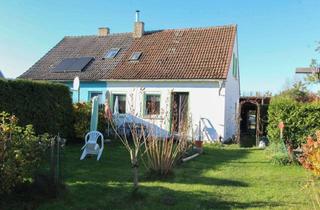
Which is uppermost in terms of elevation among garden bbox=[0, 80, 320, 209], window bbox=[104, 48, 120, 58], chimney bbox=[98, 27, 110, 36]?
chimney bbox=[98, 27, 110, 36]

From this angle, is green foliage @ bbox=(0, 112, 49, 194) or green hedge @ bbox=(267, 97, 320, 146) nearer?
green foliage @ bbox=(0, 112, 49, 194)

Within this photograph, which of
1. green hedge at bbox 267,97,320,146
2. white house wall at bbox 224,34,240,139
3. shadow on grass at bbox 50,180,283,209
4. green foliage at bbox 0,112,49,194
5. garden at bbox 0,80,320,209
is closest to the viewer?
green foliage at bbox 0,112,49,194

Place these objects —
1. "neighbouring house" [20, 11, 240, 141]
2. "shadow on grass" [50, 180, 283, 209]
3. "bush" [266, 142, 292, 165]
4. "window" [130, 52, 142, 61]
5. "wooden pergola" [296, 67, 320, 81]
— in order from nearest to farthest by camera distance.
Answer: "shadow on grass" [50, 180, 283, 209]
"bush" [266, 142, 292, 165]
"wooden pergola" [296, 67, 320, 81]
"neighbouring house" [20, 11, 240, 141]
"window" [130, 52, 142, 61]

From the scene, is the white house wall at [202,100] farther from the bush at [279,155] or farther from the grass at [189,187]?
the grass at [189,187]

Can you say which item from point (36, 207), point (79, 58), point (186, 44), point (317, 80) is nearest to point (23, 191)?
point (36, 207)

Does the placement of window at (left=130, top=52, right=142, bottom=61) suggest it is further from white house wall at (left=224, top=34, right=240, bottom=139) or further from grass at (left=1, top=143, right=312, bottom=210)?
grass at (left=1, top=143, right=312, bottom=210)

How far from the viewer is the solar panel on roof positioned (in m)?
24.0

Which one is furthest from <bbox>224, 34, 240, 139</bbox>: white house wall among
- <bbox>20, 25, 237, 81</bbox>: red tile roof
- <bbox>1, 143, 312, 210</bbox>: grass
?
<bbox>1, 143, 312, 210</bbox>: grass

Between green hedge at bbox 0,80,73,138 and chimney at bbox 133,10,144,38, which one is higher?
chimney at bbox 133,10,144,38

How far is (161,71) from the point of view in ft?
70.1

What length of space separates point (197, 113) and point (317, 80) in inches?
236

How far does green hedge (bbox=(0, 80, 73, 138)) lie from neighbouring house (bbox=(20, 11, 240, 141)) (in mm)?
3330

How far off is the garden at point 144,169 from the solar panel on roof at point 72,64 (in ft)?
26.1

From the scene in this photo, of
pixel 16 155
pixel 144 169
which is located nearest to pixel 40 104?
pixel 144 169
